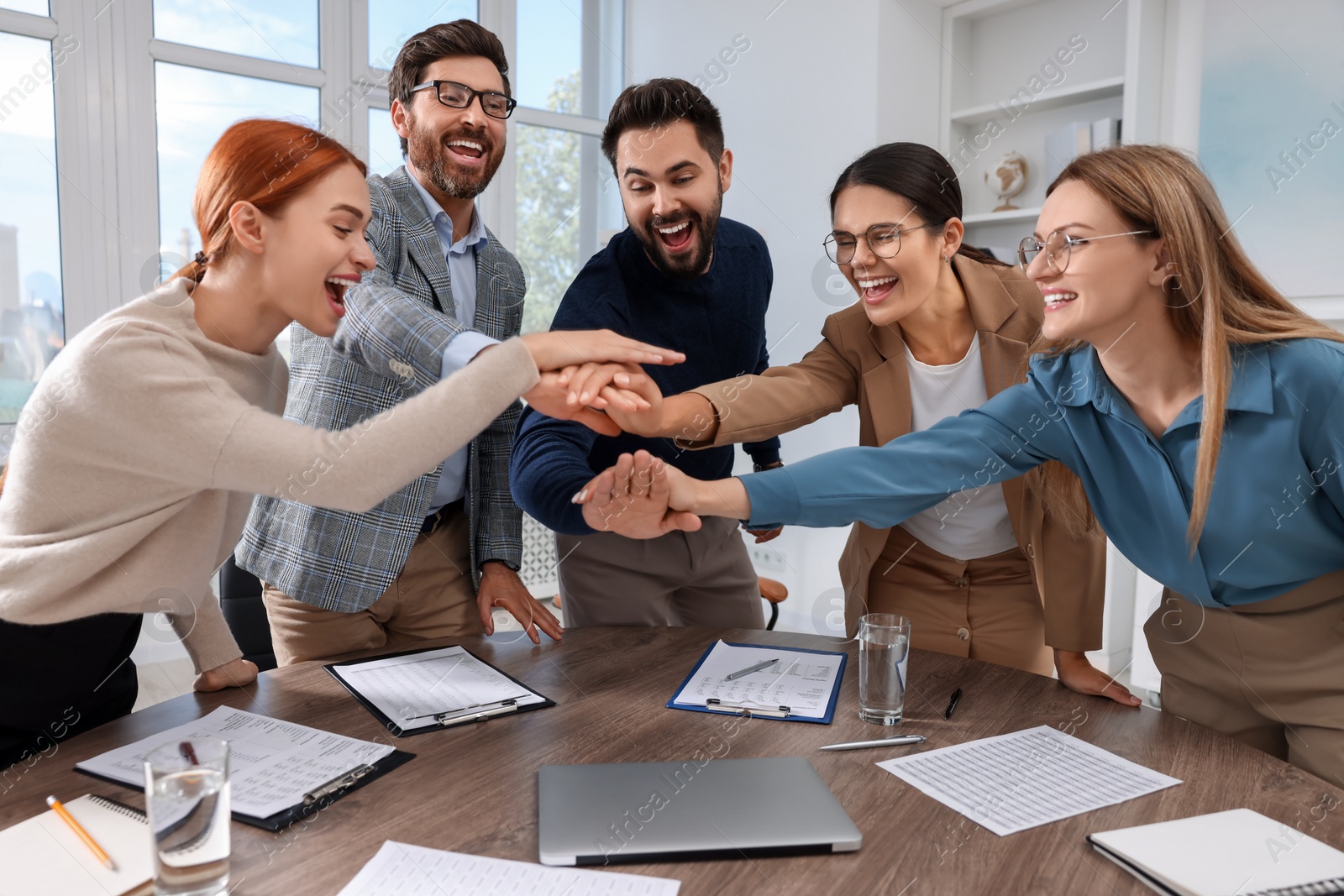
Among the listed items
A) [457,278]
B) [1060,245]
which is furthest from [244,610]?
[1060,245]

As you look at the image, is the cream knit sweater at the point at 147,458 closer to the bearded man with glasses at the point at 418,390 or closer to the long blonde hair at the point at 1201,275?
the bearded man with glasses at the point at 418,390

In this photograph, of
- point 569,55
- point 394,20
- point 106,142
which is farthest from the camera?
point 569,55

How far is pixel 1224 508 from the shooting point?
136cm

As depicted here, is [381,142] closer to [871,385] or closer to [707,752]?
[871,385]

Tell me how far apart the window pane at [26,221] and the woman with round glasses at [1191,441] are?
3.64m

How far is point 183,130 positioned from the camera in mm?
4113

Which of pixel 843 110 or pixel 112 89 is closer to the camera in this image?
Answer: pixel 112 89

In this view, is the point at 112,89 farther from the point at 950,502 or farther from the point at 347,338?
the point at 950,502

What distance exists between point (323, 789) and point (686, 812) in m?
0.43

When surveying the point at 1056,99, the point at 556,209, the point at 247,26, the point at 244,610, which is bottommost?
the point at 244,610

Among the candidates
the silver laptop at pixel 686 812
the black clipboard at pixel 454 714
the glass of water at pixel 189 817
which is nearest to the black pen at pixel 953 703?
the silver laptop at pixel 686 812

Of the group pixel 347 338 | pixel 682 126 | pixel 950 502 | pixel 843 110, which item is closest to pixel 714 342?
A: pixel 682 126

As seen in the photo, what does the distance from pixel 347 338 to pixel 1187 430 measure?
1.43 m

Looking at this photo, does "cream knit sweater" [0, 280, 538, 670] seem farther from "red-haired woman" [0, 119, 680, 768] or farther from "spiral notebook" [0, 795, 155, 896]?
"spiral notebook" [0, 795, 155, 896]
